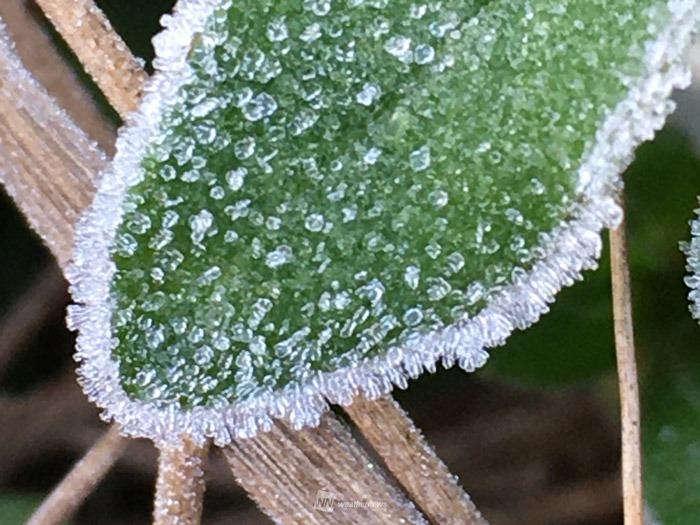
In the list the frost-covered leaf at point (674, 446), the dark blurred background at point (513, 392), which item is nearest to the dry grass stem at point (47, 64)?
the dark blurred background at point (513, 392)

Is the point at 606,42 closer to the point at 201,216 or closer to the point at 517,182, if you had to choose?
the point at 517,182

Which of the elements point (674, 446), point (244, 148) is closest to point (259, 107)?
point (244, 148)

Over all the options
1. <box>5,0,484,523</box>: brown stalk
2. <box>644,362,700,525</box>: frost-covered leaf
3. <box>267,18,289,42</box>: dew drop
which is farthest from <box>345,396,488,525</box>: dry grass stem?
<box>267,18,289,42</box>: dew drop

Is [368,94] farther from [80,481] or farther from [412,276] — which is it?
[80,481]

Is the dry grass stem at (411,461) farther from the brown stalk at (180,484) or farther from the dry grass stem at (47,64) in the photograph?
the dry grass stem at (47,64)

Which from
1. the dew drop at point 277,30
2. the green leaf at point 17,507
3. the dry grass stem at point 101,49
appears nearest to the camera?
the dew drop at point 277,30
